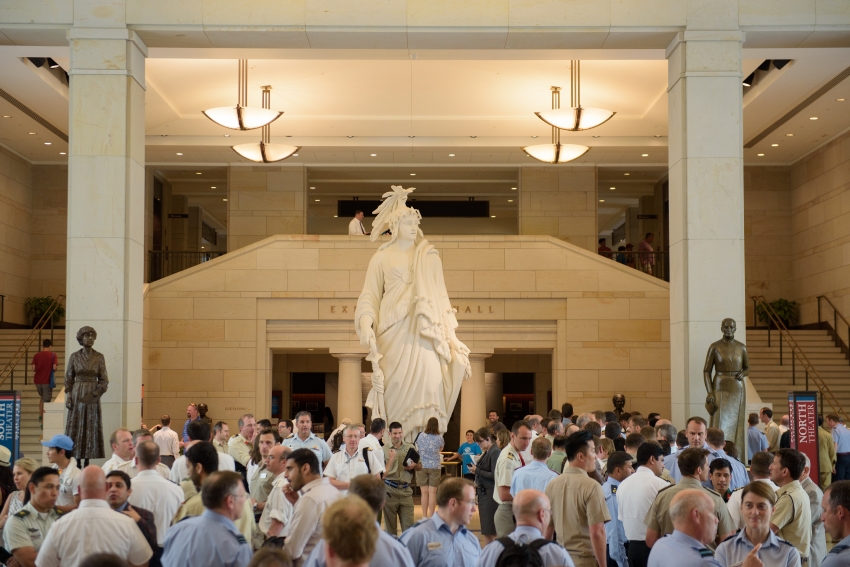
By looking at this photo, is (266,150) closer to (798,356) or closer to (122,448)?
(798,356)

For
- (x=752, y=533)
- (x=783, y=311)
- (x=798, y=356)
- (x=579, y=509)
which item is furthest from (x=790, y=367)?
(x=752, y=533)

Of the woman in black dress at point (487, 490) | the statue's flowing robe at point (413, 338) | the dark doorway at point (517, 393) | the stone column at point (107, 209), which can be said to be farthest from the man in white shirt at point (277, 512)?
the dark doorway at point (517, 393)

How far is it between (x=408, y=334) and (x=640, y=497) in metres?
6.40

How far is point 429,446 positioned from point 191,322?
1046 centimetres

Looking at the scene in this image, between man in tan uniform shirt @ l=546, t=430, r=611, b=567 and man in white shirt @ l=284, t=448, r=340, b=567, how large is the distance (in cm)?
142

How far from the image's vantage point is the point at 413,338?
1206 cm

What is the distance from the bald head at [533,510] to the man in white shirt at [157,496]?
2029mm

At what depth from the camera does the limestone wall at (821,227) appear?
20375mm

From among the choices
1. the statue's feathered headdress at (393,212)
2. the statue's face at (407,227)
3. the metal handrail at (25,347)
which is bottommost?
the metal handrail at (25,347)

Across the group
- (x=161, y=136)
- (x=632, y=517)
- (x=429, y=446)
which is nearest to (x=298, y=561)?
(x=632, y=517)

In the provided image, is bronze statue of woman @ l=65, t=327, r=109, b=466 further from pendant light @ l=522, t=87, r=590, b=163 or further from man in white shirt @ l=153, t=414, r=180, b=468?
pendant light @ l=522, t=87, r=590, b=163

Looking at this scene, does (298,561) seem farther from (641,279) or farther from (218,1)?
(641,279)

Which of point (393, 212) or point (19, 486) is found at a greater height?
point (393, 212)

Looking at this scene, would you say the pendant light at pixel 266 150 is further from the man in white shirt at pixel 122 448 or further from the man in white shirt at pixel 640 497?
the man in white shirt at pixel 640 497
